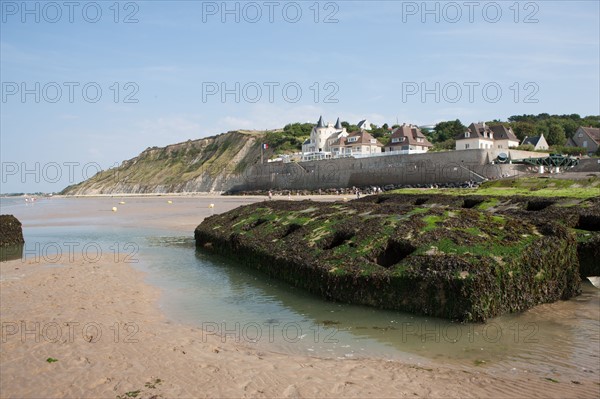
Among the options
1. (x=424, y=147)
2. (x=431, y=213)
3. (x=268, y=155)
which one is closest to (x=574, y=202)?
(x=431, y=213)

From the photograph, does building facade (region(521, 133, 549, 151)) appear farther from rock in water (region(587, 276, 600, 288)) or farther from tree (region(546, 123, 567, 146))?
rock in water (region(587, 276, 600, 288))

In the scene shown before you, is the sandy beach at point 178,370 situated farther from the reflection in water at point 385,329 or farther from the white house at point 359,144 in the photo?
the white house at point 359,144

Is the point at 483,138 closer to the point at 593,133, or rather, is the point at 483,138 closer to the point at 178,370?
the point at 593,133

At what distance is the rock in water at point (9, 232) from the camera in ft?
75.6

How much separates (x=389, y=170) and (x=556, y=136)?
51.1 m

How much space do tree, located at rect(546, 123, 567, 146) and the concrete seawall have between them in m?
38.2

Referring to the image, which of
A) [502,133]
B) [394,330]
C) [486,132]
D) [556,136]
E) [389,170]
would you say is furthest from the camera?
[556,136]

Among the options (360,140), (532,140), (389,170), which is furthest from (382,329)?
(360,140)

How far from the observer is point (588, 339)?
8.12 meters

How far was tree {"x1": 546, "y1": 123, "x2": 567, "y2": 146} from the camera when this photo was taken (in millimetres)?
98688

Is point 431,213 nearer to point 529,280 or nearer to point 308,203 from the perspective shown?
point 529,280

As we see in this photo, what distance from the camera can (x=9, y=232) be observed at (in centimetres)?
2328

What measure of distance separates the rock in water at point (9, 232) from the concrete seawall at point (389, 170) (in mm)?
50762

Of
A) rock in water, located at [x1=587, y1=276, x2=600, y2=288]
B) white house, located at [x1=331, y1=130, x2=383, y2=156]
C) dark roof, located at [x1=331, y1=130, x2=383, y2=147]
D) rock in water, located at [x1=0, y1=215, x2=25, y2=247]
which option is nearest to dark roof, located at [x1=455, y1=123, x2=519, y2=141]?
white house, located at [x1=331, y1=130, x2=383, y2=156]
